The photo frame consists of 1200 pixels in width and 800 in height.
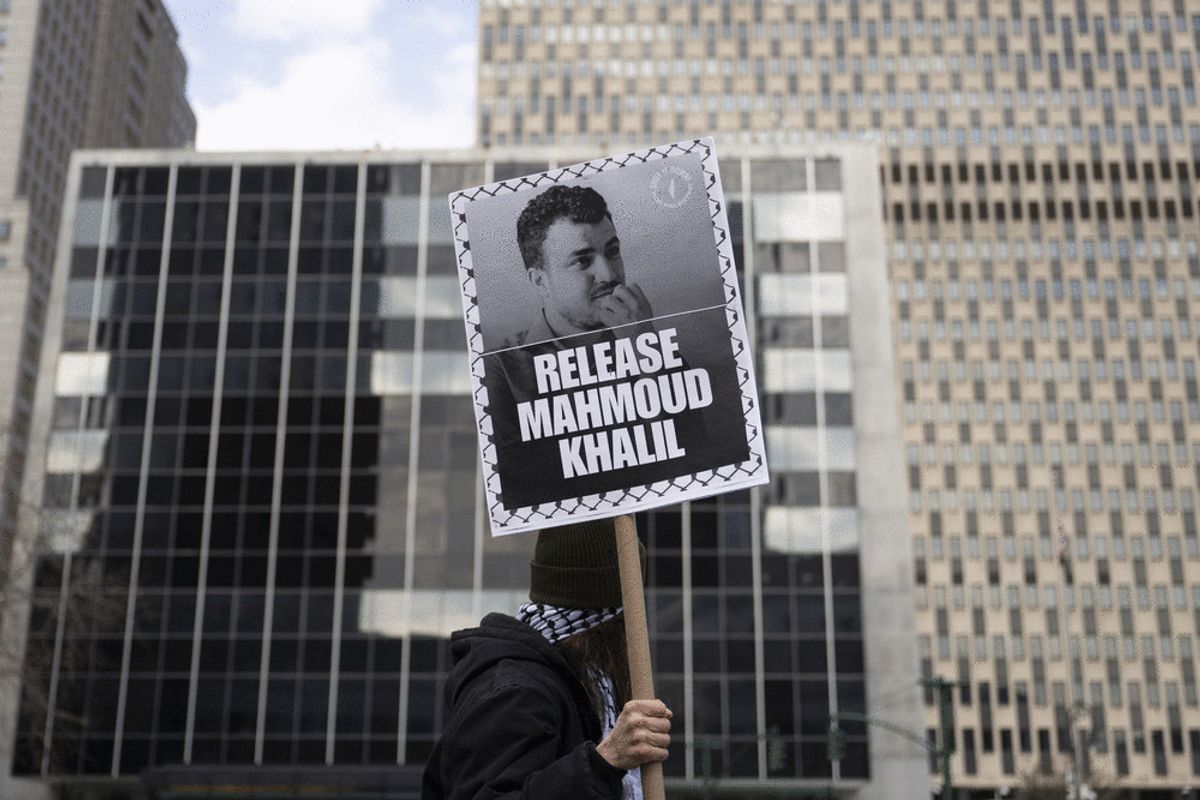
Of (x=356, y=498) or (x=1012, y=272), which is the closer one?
(x=356, y=498)

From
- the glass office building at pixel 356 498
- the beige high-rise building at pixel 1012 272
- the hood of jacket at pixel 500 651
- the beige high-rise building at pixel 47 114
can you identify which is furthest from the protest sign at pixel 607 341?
the beige high-rise building at pixel 1012 272

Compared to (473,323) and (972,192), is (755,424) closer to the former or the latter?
(473,323)

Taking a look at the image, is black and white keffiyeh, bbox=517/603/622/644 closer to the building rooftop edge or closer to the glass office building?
the glass office building

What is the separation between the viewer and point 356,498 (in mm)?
47500

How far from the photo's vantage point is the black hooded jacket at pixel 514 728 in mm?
3471

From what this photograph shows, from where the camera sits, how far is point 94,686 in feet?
150

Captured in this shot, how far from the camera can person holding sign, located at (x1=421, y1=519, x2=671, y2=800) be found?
351 centimetres

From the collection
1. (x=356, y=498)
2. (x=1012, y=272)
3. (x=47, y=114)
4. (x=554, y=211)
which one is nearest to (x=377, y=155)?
(x=356, y=498)

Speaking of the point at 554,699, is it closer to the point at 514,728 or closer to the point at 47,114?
the point at 514,728

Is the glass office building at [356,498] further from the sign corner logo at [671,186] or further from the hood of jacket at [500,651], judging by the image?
the hood of jacket at [500,651]

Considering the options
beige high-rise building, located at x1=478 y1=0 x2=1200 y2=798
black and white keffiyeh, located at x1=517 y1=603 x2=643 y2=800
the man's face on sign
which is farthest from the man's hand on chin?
beige high-rise building, located at x1=478 y1=0 x2=1200 y2=798

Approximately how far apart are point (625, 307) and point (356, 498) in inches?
1734

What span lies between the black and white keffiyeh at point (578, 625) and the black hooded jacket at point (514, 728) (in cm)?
11

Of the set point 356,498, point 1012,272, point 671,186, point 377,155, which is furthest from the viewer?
point 1012,272
